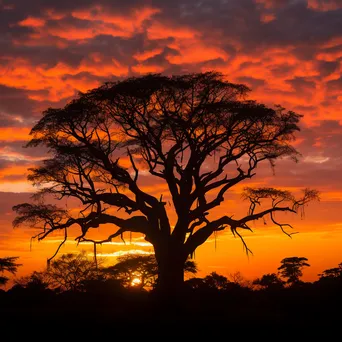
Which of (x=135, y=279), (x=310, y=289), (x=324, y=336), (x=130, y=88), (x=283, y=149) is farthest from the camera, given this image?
(x=135, y=279)

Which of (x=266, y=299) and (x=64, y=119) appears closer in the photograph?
(x=64, y=119)

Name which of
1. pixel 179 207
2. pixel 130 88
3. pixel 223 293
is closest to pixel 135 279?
pixel 223 293

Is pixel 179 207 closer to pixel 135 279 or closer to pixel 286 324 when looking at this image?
pixel 286 324

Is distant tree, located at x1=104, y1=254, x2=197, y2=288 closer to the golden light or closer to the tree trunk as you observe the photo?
the golden light

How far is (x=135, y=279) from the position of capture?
53156 millimetres

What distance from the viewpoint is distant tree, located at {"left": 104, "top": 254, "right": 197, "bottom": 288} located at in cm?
5272

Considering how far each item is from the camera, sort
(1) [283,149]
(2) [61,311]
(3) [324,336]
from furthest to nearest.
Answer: (1) [283,149] → (2) [61,311] → (3) [324,336]

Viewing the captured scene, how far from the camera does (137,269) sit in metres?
53.2

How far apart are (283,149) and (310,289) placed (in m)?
9.89

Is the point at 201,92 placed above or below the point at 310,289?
above

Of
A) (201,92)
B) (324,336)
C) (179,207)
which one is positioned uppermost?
(201,92)

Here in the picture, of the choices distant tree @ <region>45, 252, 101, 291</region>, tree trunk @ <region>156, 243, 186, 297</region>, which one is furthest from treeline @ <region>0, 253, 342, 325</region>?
distant tree @ <region>45, 252, 101, 291</region>

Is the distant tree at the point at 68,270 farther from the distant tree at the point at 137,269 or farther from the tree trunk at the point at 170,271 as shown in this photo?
the tree trunk at the point at 170,271

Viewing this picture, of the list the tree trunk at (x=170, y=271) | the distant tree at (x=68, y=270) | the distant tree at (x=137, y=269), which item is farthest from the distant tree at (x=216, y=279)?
the tree trunk at (x=170, y=271)
